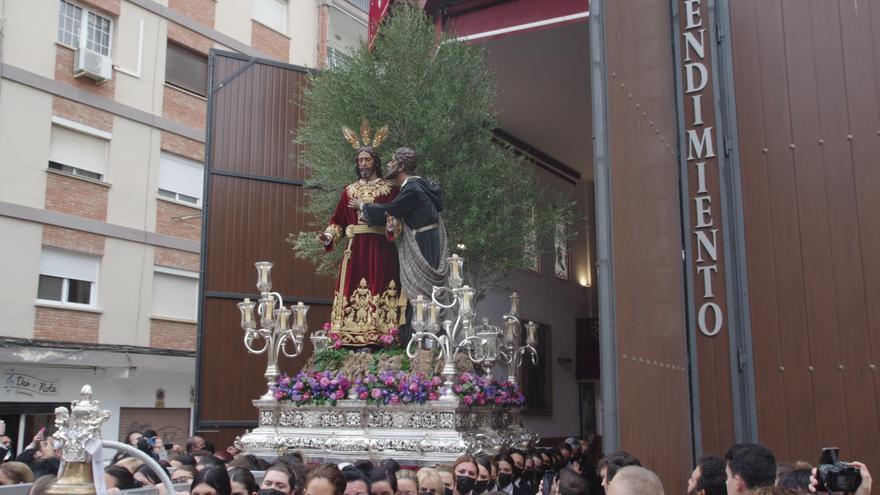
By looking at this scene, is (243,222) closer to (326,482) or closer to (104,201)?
(104,201)

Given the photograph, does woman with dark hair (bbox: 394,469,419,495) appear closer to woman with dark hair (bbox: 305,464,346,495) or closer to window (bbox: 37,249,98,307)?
woman with dark hair (bbox: 305,464,346,495)

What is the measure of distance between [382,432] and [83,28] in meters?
13.8

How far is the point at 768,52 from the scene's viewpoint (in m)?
8.64

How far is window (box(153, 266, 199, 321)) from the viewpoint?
1973 centimetres

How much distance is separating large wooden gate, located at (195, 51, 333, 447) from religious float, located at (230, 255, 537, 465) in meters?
3.23

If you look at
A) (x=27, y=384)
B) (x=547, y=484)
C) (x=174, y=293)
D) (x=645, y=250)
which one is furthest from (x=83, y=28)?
(x=547, y=484)

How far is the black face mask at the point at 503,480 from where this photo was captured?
7.45 meters

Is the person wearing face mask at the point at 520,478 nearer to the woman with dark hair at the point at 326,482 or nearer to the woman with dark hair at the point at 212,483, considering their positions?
the woman with dark hair at the point at 326,482

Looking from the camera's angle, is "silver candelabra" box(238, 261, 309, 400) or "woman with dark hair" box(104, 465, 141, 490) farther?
"silver candelabra" box(238, 261, 309, 400)

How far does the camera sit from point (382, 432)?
29.5ft

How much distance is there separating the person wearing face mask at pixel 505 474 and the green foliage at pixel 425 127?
242 inches

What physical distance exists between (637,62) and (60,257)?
14007 mm

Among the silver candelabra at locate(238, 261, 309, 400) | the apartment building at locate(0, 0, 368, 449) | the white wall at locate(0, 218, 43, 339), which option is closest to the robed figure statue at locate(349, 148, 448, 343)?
the silver candelabra at locate(238, 261, 309, 400)

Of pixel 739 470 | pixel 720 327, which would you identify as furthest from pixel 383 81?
pixel 739 470
